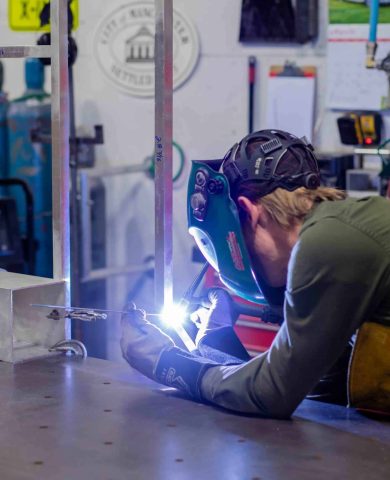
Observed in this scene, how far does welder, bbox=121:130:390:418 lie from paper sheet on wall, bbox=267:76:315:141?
1.98m

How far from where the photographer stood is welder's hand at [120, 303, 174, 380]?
71.2 inches

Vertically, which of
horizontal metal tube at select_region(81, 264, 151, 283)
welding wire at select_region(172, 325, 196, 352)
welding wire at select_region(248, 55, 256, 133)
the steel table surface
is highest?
welding wire at select_region(248, 55, 256, 133)

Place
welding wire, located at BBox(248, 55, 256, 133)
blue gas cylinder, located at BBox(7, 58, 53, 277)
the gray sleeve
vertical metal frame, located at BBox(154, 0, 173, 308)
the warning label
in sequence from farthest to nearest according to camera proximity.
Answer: the warning label < blue gas cylinder, located at BBox(7, 58, 53, 277) < welding wire, located at BBox(248, 55, 256, 133) < vertical metal frame, located at BBox(154, 0, 173, 308) < the gray sleeve

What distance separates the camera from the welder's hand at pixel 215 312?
1974mm

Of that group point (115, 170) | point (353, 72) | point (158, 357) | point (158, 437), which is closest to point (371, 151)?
point (353, 72)

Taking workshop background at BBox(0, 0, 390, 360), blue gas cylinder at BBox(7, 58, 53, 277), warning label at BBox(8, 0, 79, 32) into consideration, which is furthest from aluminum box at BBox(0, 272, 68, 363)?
warning label at BBox(8, 0, 79, 32)

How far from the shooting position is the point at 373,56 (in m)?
3.45

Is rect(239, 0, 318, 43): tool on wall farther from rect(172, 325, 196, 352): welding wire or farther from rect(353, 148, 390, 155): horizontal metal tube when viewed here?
rect(172, 325, 196, 352): welding wire

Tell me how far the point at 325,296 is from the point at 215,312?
1.49 ft

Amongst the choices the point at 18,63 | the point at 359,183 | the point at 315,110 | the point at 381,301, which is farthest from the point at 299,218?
the point at 18,63

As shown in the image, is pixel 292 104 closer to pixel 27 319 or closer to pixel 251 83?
pixel 251 83

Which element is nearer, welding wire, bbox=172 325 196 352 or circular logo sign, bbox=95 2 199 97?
welding wire, bbox=172 325 196 352

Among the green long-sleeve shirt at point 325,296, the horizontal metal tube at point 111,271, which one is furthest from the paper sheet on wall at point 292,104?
the green long-sleeve shirt at point 325,296

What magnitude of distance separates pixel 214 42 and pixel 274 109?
39cm
